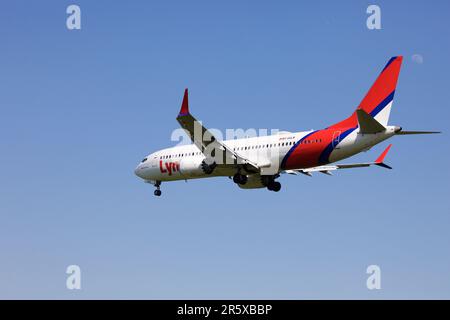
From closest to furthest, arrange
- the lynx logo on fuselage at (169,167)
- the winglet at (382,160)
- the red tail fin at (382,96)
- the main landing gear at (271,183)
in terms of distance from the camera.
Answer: the red tail fin at (382,96) → the winglet at (382,160) → the main landing gear at (271,183) → the lynx logo on fuselage at (169,167)

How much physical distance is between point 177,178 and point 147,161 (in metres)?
4.04

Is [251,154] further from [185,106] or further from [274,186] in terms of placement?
[185,106]

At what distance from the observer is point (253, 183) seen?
65.7 metres

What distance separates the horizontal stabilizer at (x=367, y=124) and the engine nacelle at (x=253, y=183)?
1027 cm

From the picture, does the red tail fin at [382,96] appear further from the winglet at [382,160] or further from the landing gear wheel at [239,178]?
the landing gear wheel at [239,178]

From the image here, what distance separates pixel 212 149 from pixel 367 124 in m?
10.9

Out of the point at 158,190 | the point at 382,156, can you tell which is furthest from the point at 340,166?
the point at 158,190

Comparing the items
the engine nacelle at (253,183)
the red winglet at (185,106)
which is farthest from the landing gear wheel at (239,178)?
the red winglet at (185,106)

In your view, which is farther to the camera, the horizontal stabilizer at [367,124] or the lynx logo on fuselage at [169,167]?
the lynx logo on fuselage at [169,167]

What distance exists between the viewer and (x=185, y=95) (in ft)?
186

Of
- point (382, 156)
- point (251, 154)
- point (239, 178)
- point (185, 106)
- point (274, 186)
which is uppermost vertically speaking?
point (185, 106)

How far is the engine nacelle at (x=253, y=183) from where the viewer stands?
65.2 m

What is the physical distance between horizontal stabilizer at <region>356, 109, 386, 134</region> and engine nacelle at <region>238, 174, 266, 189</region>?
1027 centimetres
